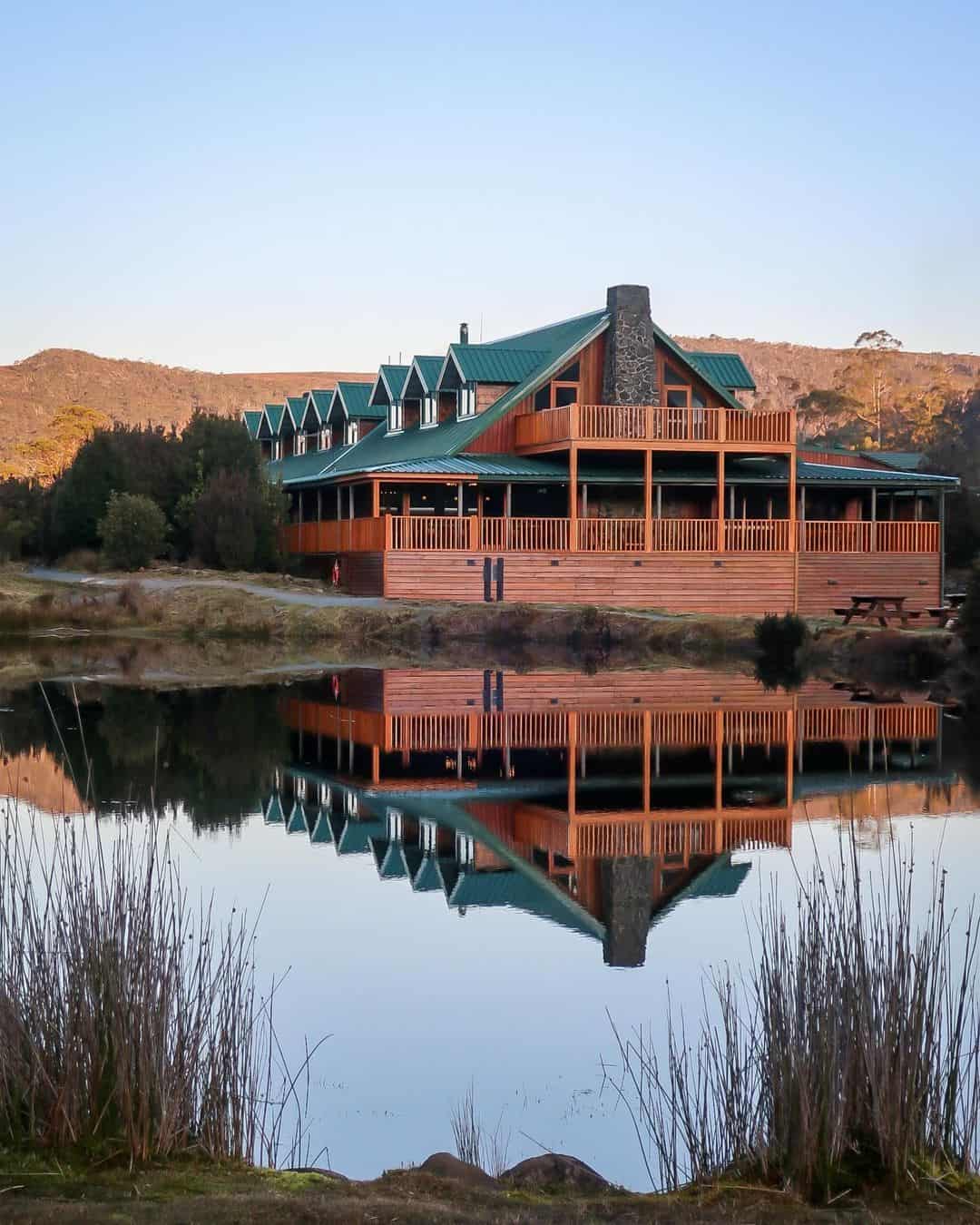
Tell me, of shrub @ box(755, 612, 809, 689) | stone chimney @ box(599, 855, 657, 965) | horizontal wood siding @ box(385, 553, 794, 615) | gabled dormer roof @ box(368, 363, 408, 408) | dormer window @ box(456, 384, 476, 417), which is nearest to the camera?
stone chimney @ box(599, 855, 657, 965)

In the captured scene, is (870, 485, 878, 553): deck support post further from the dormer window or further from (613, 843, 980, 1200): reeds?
(613, 843, 980, 1200): reeds

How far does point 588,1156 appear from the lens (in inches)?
295

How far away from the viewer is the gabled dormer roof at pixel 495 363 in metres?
47.5

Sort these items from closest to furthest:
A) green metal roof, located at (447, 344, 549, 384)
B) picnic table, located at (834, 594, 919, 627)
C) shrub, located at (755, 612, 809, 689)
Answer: shrub, located at (755, 612, 809, 689)
picnic table, located at (834, 594, 919, 627)
green metal roof, located at (447, 344, 549, 384)

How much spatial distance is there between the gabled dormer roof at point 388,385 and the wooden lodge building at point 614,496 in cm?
206

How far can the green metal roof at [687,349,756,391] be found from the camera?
49.2m

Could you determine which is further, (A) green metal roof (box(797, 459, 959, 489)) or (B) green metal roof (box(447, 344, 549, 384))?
(B) green metal roof (box(447, 344, 549, 384))

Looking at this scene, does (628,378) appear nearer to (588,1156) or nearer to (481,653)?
(481,653)

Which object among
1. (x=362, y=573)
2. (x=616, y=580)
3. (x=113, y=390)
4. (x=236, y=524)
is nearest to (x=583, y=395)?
(x=616, y=580)

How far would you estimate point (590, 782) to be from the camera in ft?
64.7

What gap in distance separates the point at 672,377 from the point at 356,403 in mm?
13563

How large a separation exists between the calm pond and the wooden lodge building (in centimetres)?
1226

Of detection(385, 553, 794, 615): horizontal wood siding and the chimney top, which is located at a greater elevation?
the chimney top

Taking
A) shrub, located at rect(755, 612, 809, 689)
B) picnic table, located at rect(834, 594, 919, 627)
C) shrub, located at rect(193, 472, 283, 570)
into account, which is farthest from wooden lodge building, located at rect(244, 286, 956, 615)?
shrub, located at rect(755, 612, 809, 689)
